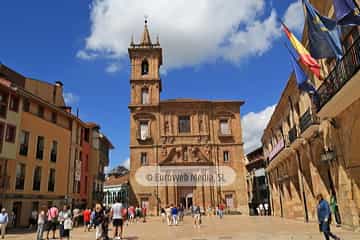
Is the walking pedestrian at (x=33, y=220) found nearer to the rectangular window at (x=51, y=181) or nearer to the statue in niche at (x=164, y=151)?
the rectangular window at (x=51, y=181)

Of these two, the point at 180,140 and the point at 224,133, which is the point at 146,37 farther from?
the point at 224,133

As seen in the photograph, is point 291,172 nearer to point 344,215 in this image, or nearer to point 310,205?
point 310,205

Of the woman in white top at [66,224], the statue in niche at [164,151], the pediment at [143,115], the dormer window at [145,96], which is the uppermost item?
the dormer window at [145,96]

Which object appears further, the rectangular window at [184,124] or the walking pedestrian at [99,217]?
the rectangular window at [184,124]

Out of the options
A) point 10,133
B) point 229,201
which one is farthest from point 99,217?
point 229,201

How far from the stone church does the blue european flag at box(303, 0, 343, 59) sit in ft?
98.7

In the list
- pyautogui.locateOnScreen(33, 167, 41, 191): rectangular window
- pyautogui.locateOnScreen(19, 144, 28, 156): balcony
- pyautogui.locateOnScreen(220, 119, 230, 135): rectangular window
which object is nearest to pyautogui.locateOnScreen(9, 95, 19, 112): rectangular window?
pyautogui.locateOnScreen(19, 144, 28, 156): balcony

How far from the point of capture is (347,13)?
8227 mm

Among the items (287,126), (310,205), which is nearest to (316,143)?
(310,205)

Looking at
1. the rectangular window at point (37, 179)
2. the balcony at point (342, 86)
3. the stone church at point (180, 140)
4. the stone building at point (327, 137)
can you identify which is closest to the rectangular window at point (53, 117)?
the rectangular window at point (37, 179)

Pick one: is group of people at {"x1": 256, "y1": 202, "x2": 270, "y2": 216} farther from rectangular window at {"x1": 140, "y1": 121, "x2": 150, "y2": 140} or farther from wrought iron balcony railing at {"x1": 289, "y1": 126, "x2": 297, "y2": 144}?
wrought iron balcony railing at {"x1": 289, "y1": 126, "x2": 297, "y2": 144}

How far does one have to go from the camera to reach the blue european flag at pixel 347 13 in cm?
821

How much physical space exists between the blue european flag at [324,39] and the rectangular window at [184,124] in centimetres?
3141

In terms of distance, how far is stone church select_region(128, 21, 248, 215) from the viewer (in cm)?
3788
